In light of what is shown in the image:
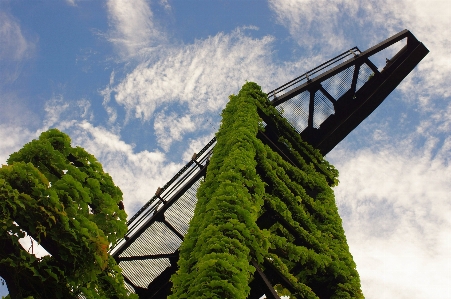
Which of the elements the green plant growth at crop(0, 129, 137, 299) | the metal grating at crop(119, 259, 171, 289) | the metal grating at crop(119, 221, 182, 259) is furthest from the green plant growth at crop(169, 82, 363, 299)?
the metal grating at crop(119, 259, 171, 289)

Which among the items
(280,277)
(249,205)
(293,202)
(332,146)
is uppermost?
(332,146)

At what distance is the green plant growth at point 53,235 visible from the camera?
5.10 m

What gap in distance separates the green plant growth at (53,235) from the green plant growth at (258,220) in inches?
40.3

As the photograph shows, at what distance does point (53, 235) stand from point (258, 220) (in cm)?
418

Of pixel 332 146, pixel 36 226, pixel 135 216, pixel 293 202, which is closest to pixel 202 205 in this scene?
pixel 293 202

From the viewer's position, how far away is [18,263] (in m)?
5.08

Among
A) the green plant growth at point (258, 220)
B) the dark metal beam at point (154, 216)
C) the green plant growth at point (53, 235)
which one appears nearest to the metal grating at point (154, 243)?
the dark metal beam at point (154, 216)

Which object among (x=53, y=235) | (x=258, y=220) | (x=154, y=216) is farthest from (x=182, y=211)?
(x=53, y=235)

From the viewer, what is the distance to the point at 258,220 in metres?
8.59

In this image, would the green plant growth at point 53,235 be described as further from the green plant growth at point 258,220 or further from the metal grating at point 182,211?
the metal grating at point 182,211

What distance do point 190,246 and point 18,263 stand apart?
233 centimetres

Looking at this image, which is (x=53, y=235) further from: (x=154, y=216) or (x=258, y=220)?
(x=154, y=216)

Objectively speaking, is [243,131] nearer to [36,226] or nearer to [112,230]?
[112,230]

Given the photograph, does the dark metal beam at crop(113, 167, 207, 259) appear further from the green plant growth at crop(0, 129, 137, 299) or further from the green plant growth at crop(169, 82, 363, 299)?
the green plant growth at crop(0, 129, 137, 299)
